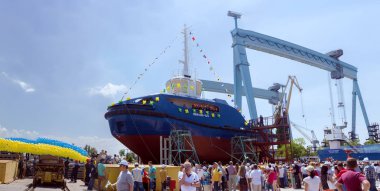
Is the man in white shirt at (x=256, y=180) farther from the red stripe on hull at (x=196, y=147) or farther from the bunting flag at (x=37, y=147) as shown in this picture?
the bunting flag at (x=37, y=147)

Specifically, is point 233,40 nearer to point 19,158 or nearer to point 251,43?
point 251,43

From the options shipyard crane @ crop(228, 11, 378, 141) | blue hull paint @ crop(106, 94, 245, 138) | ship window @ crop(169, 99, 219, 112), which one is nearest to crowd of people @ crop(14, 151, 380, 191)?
blue hull paint @ crop(106, 94, 245, 138)

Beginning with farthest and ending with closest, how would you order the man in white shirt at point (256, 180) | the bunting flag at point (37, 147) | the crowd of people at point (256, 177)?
the bunting flag at point (37, 147), the man in white shirt at point (256, 180), the crowd of people at point (256, 177)

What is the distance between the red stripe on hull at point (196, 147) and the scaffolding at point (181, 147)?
91 centimetres

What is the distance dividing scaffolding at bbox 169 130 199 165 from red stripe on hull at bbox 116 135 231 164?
91cm

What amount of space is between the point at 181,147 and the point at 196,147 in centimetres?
215

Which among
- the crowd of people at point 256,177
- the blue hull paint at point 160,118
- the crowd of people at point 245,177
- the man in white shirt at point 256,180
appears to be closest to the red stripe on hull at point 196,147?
the blue hull paint at point 160,118

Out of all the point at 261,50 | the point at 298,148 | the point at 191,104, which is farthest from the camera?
the point at 298,148

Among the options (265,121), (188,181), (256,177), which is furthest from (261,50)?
(188,181)

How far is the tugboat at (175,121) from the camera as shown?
24703mm

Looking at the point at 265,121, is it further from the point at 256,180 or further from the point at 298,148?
the point at 298,148

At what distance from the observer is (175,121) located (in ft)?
82.9

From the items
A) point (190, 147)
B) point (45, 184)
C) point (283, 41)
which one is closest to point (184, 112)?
point (190, 147)

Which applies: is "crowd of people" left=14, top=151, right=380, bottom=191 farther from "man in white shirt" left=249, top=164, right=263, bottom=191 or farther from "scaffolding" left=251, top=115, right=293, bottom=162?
"scaffolding" left=251, top=115, right=293, bottom=162
